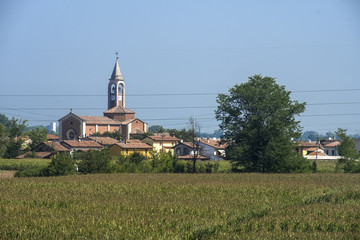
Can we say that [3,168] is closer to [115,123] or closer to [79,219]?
[79,219]

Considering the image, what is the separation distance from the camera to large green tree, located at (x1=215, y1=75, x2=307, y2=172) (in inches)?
2547

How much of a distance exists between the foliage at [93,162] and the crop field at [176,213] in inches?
761

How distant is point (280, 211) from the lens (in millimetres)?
26750

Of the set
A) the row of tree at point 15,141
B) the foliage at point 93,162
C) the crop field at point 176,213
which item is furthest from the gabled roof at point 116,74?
the crop field at point 176,213

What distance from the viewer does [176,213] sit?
2636 centimetres

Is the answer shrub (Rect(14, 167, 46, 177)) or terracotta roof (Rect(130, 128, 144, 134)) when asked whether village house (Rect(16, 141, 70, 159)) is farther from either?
terracotta roof (Rect(130, 128, 144, 134))

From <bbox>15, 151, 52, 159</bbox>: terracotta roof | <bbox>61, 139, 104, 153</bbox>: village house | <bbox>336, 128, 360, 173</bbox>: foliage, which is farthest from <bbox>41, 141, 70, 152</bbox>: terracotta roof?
<bbox>336, 128, 360, 173</bbox>: foliage

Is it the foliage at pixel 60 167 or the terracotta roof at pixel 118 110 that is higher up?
the terracotta roof at pixel 118 110

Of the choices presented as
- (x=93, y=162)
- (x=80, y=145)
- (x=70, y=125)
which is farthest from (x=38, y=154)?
(x=70, y=125)

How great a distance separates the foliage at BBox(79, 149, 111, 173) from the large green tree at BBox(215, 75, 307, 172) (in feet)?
48.5

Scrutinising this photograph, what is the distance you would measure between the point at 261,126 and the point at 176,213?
4106cm

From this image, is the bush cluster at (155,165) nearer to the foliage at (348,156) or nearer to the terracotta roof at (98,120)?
the foliage at (348,156)

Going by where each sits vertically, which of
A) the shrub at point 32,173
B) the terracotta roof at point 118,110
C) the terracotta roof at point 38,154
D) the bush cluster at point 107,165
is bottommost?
the shrub at point 32,173

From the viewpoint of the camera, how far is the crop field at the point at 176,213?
20.9 meters
